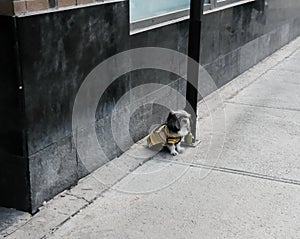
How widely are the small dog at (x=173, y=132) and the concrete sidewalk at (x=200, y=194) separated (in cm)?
12

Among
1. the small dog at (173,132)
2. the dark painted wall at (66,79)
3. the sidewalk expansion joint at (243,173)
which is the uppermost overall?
the dark painted wall at (66,79)

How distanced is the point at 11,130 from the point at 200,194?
1.59 meters

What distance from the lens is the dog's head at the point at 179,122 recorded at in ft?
15.3

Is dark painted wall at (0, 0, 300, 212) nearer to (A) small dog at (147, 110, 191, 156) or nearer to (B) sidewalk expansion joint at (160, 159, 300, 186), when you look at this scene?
(A) small dog at (147, 110, 191, 156)

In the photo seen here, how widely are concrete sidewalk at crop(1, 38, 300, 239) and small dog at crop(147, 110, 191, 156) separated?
118 mm

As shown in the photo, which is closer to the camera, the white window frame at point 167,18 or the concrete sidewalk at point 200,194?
the concrete sidewalk at point 200,194

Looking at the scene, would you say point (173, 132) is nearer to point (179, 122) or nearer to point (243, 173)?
point (179, 122)

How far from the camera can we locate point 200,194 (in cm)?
406

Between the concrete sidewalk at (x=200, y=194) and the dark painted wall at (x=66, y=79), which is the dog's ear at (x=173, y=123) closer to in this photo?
the concrete sidewalk at (x=200, y=194)

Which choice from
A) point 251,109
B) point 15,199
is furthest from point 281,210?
point 251,109

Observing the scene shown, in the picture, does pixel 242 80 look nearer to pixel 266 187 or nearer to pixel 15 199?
pixel 266 187

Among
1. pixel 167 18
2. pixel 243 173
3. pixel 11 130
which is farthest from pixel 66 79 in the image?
pixel 167 18

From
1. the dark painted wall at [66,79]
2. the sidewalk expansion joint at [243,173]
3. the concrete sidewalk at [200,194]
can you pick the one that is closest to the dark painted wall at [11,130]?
the dark painted wall at [66,79]

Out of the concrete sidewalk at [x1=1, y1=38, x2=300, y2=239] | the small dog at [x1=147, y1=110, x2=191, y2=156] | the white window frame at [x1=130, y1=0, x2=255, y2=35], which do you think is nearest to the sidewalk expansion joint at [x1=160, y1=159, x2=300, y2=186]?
the concrete sidewalk at [x1=1, y1=38, x2=300, y2=239]
